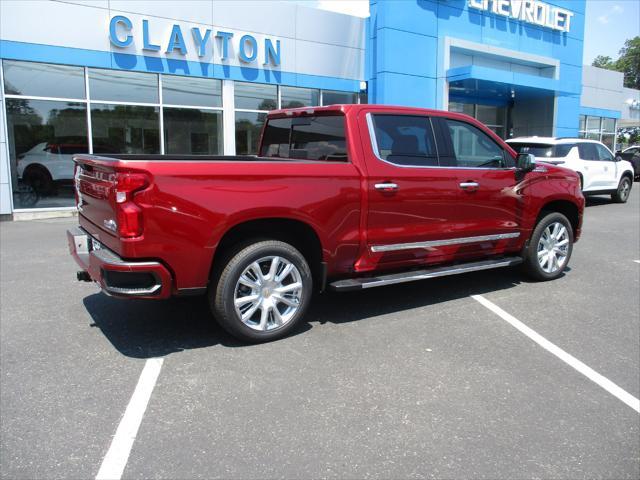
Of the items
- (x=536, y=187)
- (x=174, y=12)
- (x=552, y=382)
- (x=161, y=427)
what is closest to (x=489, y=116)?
(x=174, y=12)

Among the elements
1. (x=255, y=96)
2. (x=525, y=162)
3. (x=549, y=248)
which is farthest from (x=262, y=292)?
(x=255, y=96)

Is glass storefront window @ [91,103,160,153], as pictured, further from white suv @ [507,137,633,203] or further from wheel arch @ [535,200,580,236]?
wheel arch @ [535,200,580,236]

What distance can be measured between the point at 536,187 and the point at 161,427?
4751 millimetres

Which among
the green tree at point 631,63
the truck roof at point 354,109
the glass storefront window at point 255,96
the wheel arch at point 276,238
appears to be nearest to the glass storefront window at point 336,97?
the glass storefront window at point 255,96

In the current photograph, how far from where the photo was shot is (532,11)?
19.8 m

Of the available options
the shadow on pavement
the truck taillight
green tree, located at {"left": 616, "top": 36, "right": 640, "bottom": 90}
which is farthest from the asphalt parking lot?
green tree, located at {"left": 616, "top": 36, "right": 640, "bottom": 90}

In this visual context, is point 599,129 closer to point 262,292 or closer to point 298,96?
point 298,96

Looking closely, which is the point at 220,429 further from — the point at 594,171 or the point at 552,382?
the point at 594,171

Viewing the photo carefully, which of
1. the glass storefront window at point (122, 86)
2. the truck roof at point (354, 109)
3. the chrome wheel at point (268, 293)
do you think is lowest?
the chrome wheel at point (268, 293)

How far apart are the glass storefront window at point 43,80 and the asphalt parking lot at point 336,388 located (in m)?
7.79

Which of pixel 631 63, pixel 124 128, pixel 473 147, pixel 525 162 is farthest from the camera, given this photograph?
pixel 631 63

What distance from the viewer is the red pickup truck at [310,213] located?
3826 mm

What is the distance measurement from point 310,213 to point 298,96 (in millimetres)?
12274

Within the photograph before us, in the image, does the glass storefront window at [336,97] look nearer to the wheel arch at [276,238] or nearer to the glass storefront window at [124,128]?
the glass storefront window at [124,128]
